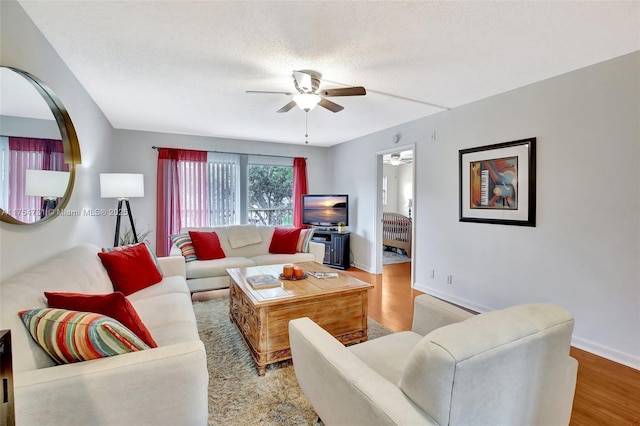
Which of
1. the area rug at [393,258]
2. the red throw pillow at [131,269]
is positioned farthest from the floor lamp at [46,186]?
the area rug at [393,258]

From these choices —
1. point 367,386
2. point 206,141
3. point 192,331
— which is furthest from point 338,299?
point 206,141

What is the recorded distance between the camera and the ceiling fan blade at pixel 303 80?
234 cm

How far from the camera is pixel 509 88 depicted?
115 inches

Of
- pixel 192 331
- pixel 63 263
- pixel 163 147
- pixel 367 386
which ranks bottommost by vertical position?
pixel 192 331

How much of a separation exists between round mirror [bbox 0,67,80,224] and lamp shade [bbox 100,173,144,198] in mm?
1080

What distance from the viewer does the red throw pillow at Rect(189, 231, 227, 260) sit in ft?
12.8

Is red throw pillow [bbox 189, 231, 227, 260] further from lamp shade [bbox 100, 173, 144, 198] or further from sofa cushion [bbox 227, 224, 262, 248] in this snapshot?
lamp shade [bbox 100, 173, 144, 198]

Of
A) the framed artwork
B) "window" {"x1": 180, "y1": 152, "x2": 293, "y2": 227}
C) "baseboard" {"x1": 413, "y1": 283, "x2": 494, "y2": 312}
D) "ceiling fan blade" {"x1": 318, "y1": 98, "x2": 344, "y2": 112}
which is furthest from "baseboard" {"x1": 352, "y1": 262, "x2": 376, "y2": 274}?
"ceiling fan blade" {"x1": 318, "y1": 98, "x2": 344, "y2": 112}

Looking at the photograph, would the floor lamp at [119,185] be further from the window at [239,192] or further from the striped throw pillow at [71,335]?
the striped throw pillow at [71,335]

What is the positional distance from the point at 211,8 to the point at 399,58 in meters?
1.40

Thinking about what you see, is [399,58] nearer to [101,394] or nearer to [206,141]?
[101,394]

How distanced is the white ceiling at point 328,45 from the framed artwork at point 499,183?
629mm

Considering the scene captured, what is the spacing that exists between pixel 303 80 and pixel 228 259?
253cm

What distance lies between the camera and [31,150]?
1.80 m
